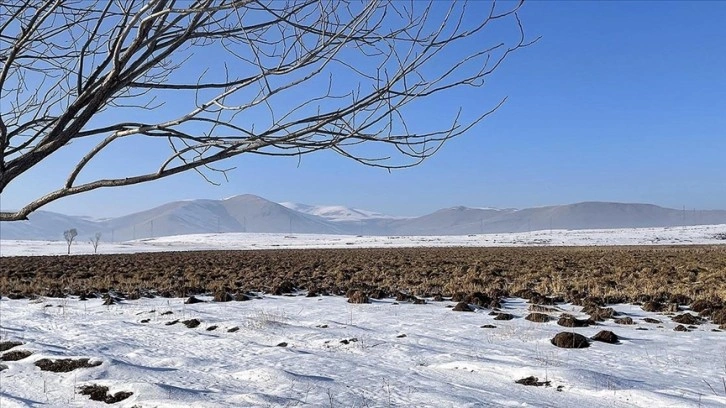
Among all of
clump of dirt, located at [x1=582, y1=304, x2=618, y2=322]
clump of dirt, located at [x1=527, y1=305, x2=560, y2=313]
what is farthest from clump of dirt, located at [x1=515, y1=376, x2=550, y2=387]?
clump of dirt, located at [x1=527, y1=305, x2=560, y2=313]

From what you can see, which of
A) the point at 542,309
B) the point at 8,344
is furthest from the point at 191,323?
the point at 542,309

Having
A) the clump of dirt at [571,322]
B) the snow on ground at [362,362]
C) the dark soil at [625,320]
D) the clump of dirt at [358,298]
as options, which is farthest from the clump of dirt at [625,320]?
the clump of dirt at [358,298]

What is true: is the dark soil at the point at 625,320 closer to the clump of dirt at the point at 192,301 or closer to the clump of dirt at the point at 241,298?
the clump of dirt at the point at 241,298

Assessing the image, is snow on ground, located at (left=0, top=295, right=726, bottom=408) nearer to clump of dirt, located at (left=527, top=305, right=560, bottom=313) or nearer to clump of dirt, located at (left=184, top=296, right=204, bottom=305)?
clump of dirt, located at (left=527, top=305, right=560, bottom=313)

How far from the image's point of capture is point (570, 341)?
7250 millimetres

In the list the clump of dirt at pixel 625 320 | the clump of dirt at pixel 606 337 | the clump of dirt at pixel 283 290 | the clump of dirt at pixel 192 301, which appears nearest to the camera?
the clump of dirt at pixel 606 337

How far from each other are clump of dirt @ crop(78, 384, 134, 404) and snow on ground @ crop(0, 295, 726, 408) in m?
0.10

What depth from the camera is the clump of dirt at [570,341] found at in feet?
23.7

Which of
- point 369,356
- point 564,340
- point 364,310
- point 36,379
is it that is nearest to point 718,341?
point 564,340

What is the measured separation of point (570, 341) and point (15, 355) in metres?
7.21

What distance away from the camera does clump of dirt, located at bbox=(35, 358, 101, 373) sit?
22.8ft

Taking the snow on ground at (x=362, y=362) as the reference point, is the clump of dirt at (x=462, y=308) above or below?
above

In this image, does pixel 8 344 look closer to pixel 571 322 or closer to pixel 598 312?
pixel 571 322

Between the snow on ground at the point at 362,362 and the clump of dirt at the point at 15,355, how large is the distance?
0.65 ft
